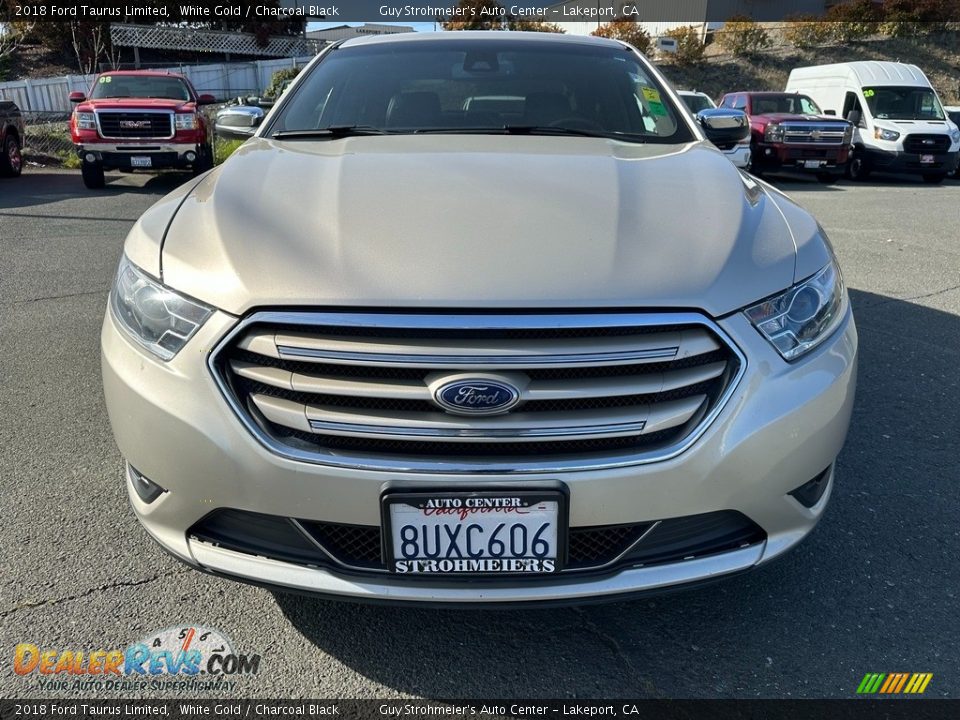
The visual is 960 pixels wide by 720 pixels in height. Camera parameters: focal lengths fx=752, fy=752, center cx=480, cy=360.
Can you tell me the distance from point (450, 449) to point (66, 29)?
114ft

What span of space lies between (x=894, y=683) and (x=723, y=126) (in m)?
2.27

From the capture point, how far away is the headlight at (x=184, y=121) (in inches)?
431

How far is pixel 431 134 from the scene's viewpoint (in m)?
2.77

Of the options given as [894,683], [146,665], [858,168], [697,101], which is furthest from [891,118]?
[146,665]

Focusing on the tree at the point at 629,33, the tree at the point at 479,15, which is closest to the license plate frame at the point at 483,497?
the tree at the point at 629,33

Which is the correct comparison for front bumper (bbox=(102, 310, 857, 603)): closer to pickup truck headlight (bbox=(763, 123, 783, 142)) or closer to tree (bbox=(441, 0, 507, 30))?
pickup truck headlight (bbox=(763, 123, 783, 142))

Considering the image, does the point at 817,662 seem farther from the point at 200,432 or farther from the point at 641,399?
the point at 200,432

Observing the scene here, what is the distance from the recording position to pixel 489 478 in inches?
62.1

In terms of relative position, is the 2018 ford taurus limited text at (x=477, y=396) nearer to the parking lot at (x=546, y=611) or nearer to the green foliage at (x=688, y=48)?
the parking lot at (x=546, y=611)

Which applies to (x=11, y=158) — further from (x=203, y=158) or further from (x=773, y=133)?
(x=773, y=133)

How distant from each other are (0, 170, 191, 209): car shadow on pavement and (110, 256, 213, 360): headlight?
8.93 m

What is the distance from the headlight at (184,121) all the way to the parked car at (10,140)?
3127 mm

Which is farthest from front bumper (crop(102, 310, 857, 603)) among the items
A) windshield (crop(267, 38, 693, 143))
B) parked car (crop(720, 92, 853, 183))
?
parked car (crop(720, 92, 853, 183))

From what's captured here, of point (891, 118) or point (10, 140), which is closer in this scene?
point (10, 140)
